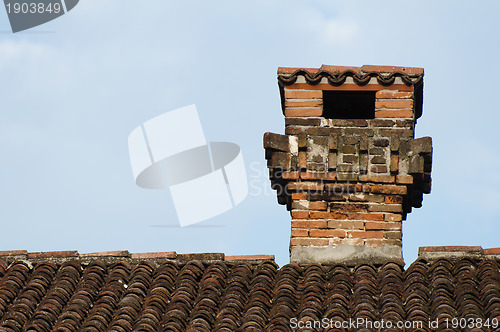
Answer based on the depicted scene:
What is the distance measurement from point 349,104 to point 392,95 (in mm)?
828

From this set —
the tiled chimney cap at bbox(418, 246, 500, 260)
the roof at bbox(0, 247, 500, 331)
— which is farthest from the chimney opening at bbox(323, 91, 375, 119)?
the roof at bbox(0, 247, 500, 331)

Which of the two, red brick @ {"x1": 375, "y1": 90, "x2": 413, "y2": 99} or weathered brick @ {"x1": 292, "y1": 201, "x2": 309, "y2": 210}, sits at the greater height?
red brick @ {"x1": 375, "y1": 90, "x2": 413, "y2": 99}

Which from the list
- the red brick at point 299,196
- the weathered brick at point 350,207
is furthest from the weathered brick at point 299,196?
the weathered brick at point 350,207

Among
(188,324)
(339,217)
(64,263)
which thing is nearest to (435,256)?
(339,217)

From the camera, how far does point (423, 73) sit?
8.87 m

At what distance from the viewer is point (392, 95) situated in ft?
28.8

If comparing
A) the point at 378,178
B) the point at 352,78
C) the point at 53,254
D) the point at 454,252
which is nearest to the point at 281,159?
the point at 378,178

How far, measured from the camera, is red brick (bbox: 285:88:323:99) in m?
8.78

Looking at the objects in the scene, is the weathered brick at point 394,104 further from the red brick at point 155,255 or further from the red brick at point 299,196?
the red brick at point 155,255

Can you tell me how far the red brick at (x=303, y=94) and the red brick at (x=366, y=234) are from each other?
149cm

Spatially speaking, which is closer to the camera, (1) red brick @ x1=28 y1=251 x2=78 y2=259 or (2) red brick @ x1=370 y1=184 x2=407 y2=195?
(1) red brick @ x1=28 y1=251 x2=78 y2=259

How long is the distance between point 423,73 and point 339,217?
1815 mm

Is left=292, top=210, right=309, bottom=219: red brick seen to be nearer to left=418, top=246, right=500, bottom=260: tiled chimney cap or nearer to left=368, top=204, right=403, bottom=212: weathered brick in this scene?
left=368, top=204, right=403, bottom=212: weathered brick

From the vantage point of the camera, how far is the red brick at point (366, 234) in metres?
8.15
